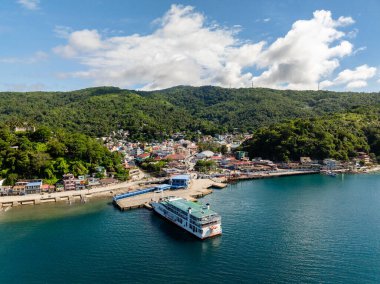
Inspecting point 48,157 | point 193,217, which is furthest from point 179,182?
point 48,157

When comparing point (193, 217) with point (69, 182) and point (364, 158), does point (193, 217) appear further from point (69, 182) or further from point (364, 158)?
point (364, 158)

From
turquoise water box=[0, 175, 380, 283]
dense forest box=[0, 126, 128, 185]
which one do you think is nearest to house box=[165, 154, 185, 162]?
dense forest box=[0, 126, 128, 185]

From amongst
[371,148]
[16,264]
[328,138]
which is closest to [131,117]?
[328,138]

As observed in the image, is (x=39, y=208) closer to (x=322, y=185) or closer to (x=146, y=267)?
(x=146, y=267)

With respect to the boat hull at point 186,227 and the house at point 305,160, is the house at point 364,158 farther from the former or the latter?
the boat hull at point 186,227

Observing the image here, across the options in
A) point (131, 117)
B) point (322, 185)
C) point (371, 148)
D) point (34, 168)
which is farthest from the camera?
point (131, 117)

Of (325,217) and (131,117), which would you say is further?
(131,117)
